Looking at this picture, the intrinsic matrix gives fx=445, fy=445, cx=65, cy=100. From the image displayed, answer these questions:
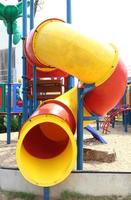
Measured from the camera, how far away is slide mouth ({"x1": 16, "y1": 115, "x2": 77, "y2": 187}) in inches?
228

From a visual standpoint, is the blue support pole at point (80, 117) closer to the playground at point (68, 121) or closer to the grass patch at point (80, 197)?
the playground at point (68, 121)

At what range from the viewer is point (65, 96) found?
6.78 m

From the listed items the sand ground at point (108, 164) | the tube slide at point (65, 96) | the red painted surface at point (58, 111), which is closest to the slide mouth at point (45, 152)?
the tube slide at point (65, 96)

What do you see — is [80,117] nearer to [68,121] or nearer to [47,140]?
[68,121]

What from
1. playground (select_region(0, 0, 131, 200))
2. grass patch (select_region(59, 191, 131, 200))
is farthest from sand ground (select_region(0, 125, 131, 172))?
grass patch (select_region(59, 191, 131, 200))

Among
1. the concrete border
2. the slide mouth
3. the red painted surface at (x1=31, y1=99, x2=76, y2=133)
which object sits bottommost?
the concrete border

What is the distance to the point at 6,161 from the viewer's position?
25.6 ft

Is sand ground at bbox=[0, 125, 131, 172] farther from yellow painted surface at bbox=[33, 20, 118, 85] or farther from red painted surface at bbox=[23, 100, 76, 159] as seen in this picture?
yellow painted surface at bbox=[33, 20, 118, 85]

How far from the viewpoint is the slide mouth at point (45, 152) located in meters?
5.79

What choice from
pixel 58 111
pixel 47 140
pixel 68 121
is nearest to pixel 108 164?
pixel 47 140

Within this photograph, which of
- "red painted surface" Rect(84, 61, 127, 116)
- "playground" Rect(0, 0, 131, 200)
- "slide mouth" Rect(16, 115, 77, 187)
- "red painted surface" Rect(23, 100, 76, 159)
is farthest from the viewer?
"red painted surface" Rect(84, 61, 127, 116)

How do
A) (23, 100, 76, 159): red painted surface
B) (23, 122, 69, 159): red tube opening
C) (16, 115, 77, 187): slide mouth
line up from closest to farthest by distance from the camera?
(16, 115, 77, 187): slide mouth, (23, 100, 76, 159): red painted surface, (23, 122, 69, 159): red tube opening

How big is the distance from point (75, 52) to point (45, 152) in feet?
5.31

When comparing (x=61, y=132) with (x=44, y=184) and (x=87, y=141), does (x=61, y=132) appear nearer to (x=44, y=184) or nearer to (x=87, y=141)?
(x=44, y=184)
